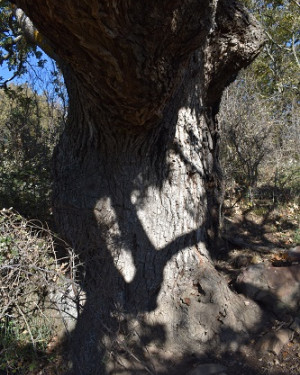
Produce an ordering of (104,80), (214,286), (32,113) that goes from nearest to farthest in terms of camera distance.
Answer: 1. (104,80)
2. (214,286)
3. (32,113)

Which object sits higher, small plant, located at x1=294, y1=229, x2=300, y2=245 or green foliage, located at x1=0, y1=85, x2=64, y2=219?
green foliage, located at x1=0, y1=85, x2=64, y2=219

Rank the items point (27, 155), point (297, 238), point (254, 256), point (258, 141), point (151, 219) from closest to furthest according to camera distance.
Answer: point (151, 219) → point (254, 256) → point (297, 238) → point (258, 141) → point (27, 155)

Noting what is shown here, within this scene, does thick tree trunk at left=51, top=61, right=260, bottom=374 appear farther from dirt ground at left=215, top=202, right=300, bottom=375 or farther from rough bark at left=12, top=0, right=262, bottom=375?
dirt ground at left=215, top=202, right=300, bottom=375

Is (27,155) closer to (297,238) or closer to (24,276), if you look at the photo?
(24,276)

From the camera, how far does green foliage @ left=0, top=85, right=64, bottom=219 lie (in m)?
5.57

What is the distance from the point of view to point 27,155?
700 cm

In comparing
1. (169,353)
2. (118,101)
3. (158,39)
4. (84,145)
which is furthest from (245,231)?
(158,39)

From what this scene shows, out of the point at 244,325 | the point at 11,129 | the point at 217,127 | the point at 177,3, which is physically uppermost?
the point at 11,129

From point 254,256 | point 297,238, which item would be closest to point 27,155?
point 254,256

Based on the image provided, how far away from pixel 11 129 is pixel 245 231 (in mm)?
5014

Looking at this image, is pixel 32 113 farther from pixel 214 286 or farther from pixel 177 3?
pixel 177 3

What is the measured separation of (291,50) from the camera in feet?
38.1

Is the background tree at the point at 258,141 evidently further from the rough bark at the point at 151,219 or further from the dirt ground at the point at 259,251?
the rough bark at the point at 151,219

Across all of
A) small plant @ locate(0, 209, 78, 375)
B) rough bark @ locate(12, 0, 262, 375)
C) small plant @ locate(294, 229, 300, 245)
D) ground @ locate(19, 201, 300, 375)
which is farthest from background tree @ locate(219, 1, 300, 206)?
small plant @ locate(0, 209, 78, 375)
